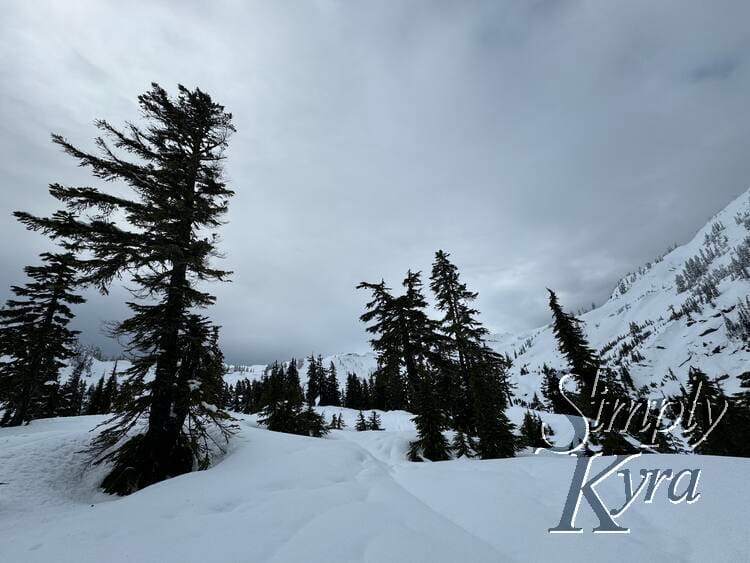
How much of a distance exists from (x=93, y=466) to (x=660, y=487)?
44.6ft

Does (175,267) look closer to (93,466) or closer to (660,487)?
(93,466)

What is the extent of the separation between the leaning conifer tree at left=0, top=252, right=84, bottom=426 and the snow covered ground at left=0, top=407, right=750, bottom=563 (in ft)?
56.7

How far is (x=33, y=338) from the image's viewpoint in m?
19.9

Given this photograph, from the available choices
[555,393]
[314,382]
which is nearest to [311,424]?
[555,393]

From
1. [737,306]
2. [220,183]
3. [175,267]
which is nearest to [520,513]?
[175,267]

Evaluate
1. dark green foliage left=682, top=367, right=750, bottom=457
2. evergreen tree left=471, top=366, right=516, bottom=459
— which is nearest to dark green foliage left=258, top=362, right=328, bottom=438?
evergreen tree left=471, top=366, right=516, bottom=459

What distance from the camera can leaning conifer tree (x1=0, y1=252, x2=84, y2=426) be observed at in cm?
1925

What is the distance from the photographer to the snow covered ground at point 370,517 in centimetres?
336

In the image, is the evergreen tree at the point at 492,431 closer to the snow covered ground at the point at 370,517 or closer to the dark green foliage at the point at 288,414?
the snow covered ground at the point at 370,517

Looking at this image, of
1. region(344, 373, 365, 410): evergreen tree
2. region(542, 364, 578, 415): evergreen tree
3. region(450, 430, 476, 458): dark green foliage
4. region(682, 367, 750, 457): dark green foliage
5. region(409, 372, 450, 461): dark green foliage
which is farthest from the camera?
region(344, 373, 365, 410): evergreen tree

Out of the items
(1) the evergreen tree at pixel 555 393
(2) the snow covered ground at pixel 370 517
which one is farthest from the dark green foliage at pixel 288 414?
(1) the evergreen tree at pixel 555 393

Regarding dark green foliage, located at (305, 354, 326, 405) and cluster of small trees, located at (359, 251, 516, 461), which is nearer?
cluster of small trees, located at (359, 251, 516, 461)

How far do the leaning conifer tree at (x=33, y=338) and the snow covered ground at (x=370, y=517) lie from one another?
1727cm

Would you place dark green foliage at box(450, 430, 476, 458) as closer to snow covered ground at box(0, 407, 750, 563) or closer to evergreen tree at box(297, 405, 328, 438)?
snow covered ground at box(0, 407, 750, 563)
